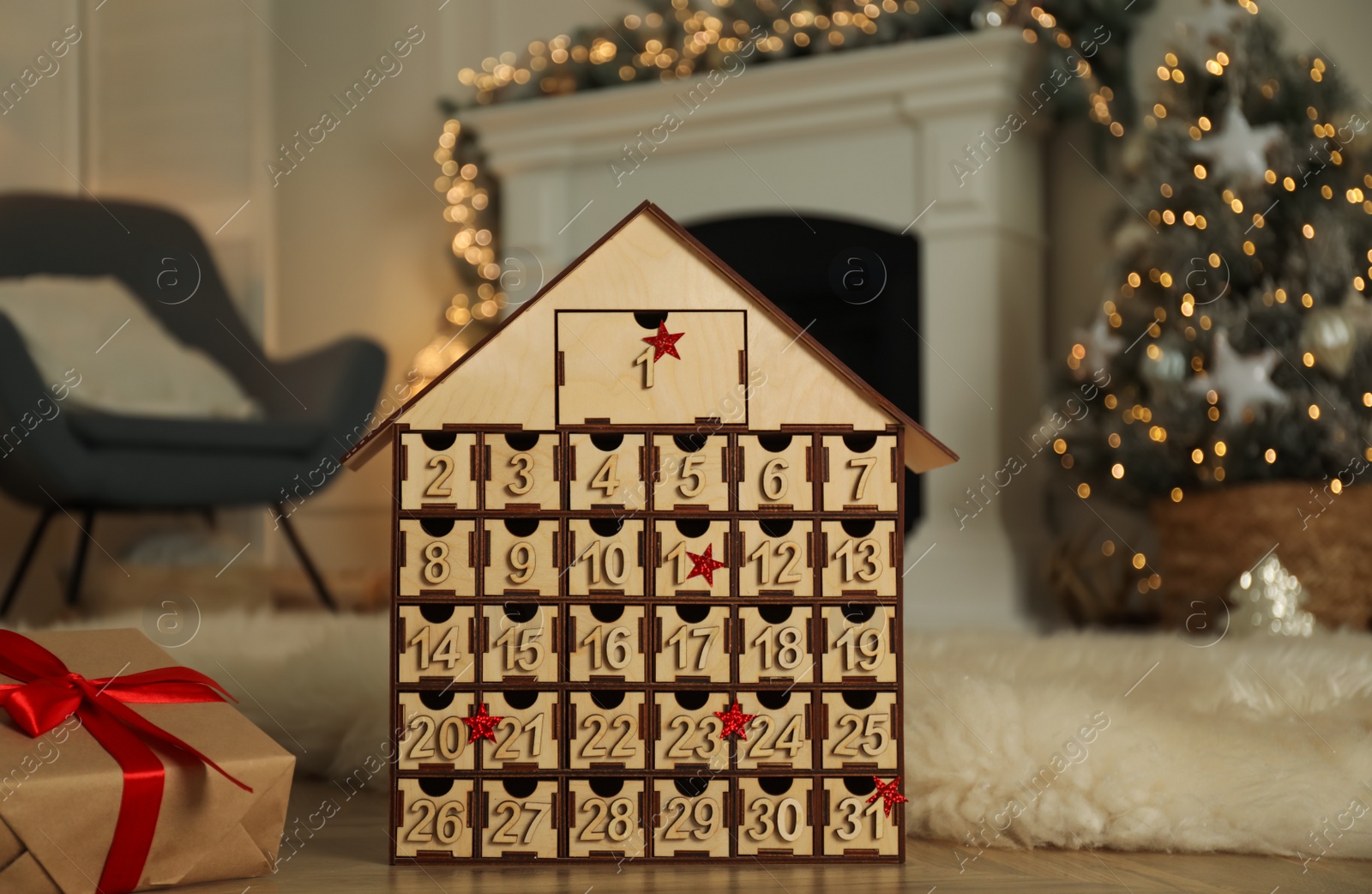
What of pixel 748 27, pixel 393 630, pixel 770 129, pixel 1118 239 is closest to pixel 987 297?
pixel 1118 239

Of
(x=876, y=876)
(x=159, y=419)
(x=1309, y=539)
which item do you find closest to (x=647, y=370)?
(x=876, y=876)

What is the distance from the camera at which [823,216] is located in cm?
266

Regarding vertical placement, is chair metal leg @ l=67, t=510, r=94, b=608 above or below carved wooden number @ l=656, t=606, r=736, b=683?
above

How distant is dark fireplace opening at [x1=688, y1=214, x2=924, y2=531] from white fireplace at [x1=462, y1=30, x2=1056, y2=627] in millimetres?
33

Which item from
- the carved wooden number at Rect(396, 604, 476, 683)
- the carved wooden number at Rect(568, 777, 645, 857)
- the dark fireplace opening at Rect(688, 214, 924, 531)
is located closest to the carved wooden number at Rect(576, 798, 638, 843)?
the carved wooden number at Rect(568, 777, 645, 857)

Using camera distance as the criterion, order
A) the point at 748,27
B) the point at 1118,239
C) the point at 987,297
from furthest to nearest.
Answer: the point at 748,27 < the point at 987,297 < the point at 1118,239

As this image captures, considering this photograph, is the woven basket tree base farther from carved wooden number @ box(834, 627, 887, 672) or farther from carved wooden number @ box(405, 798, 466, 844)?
carved wooden number @ box(405, 798, 466, 844)

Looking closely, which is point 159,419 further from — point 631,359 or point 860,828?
point 860,828

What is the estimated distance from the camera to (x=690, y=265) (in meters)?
0.74

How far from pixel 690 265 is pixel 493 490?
188 mm

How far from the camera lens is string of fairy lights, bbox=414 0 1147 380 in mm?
2412

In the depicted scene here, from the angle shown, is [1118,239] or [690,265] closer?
[690,265]

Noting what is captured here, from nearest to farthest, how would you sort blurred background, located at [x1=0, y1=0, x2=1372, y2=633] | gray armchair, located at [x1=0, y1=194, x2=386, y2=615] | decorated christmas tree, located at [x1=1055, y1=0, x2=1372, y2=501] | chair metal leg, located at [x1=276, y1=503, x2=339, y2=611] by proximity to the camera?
decorated christmas tree, located at [x1=1055, y1=0, x2=1372, y2=501], blurred background, located at [x1=0, y1=0, x2=1372, y2=633], gray armchair, located at [x1=0, y1=194, x2=386, y2=615], chair metal leg, located at [x1=276, y1=503, x2=339, y2=611]

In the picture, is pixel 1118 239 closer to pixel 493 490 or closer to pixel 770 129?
pixel 770 129
